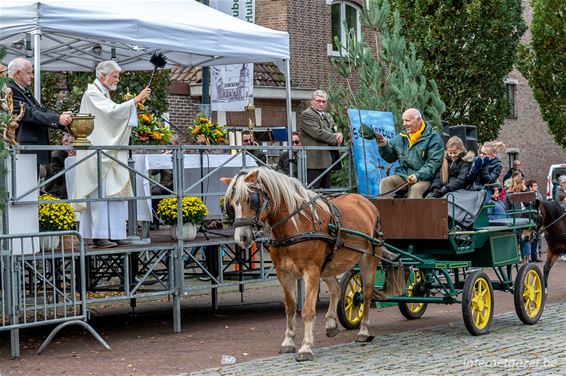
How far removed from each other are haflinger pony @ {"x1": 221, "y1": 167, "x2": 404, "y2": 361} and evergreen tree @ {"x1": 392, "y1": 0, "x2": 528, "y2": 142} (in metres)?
13.1

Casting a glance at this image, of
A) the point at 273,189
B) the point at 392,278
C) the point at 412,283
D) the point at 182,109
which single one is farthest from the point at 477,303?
the point at 182,109

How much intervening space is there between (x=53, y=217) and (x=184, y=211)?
1886 millimetres

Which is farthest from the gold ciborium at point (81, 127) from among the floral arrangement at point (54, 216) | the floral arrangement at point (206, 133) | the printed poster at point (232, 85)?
the printed poster at point (232, 85)

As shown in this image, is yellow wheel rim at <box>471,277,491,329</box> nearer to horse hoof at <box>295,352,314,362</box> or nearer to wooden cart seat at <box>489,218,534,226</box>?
wooden cart seat at <box>489,218,534,226</box>

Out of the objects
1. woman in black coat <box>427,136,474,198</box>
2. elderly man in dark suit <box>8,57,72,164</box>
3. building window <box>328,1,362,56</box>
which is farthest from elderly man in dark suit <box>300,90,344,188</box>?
building window <box>328,1,362,56</box>

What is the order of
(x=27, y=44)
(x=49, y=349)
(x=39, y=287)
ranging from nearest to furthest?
(x=49, y=349)
(x=39, y=287)
(x=27, y=44)

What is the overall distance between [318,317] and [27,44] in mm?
5704

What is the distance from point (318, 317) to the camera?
1466 centimetres

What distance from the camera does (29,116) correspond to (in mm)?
12172

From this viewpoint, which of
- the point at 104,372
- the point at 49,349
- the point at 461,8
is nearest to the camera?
the point at 104,372

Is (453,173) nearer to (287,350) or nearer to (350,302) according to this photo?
(350,302)

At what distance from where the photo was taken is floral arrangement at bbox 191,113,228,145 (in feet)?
49.2

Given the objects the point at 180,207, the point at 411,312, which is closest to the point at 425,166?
the point at 411,312

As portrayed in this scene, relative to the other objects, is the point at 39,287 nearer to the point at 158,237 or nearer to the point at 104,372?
the point at 158,237
